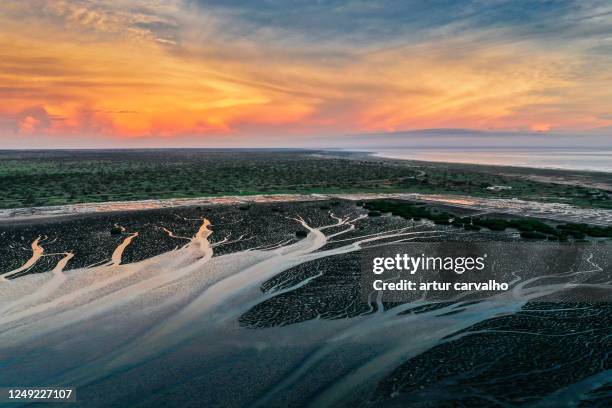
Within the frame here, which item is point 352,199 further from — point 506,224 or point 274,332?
point 274,332

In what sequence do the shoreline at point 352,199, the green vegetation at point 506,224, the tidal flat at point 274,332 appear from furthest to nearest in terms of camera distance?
1. the shoreline at point 352,199
2. the green vegetation at point 506,224
3. the tidal flat at point 274,332

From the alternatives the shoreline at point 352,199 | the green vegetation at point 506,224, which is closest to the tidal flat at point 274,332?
the green vegetation at point 506,224

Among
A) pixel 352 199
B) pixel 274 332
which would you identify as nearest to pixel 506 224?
pixel 352 199

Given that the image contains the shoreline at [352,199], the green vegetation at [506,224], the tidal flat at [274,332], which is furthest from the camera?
the shoreline at [352,199]

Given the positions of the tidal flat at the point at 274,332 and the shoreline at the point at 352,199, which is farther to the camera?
the shoreline at the point at 352,199

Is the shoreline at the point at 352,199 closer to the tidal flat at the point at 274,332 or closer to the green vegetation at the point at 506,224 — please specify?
the green vegetation at the point at 506,224

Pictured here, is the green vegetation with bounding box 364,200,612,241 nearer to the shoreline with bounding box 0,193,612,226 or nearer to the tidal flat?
the tidal flat

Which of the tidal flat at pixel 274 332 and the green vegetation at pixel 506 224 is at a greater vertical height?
the green vegetation at pixel 506 224
